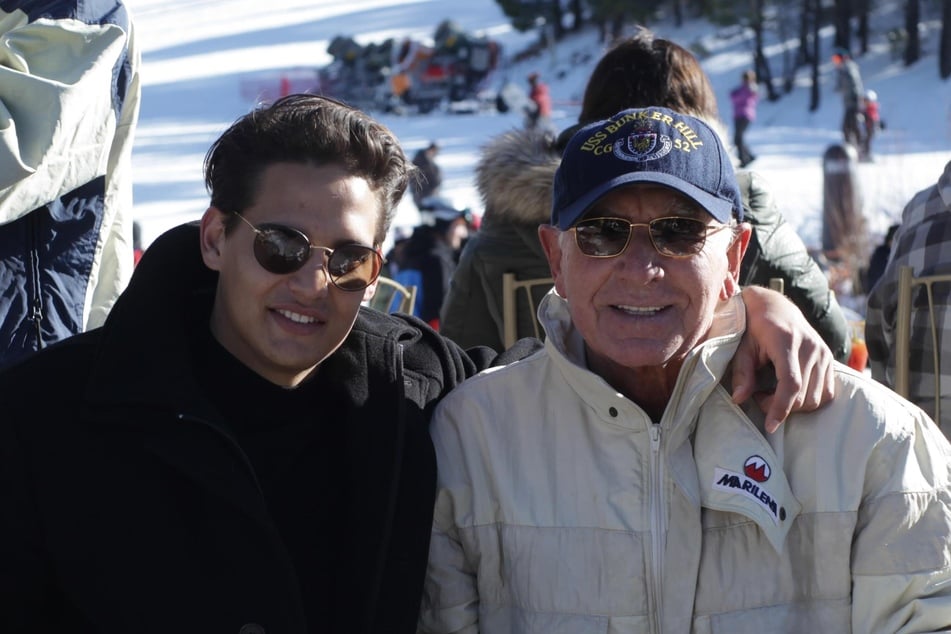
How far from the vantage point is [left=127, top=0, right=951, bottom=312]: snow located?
17.0 m

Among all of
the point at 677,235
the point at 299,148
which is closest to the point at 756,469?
the point at 677,235

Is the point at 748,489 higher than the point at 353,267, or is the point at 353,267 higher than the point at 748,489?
the point at 353,267

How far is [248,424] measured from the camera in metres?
2.36

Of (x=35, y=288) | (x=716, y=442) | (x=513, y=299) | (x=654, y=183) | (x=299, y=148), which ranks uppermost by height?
(x=299, y=148)

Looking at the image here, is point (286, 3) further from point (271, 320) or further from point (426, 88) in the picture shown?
point (271, 320)

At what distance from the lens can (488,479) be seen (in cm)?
240

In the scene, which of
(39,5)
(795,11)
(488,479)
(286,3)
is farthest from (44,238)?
(286,3)

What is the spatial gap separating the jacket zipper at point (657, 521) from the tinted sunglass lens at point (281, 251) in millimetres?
734

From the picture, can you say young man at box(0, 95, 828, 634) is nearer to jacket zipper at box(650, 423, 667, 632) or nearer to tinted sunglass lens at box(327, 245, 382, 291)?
tinted sunglass lens at box(327, 245, 382, 291)

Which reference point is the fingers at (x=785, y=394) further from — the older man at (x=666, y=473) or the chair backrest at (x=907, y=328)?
the chair backrest at (x=907, y=328)

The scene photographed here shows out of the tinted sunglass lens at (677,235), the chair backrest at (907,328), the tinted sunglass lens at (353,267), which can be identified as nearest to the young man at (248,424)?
the tinted sunglass lens at (353,267)

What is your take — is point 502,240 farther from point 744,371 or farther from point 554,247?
point 744,371

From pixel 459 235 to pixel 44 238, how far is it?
6093mm

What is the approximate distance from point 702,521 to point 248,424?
87cm
